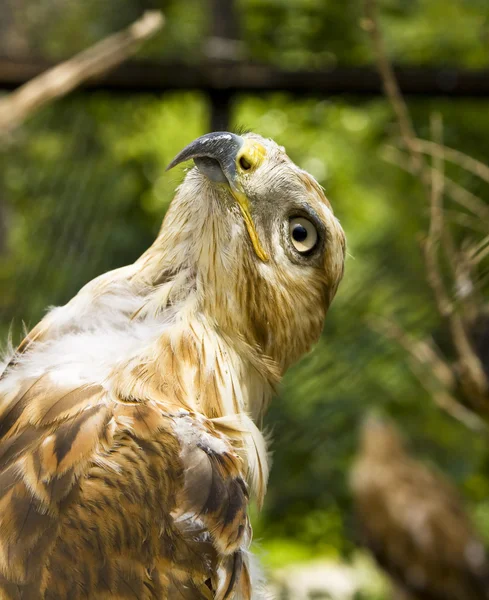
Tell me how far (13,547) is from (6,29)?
300 centimetres

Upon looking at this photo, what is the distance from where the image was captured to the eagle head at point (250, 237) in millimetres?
1371

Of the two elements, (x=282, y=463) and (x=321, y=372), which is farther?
(x=282, y=463)

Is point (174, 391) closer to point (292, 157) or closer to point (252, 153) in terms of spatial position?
point (252, 153)

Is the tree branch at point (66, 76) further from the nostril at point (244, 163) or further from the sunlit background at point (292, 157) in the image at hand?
the nostril at point (244, 163)

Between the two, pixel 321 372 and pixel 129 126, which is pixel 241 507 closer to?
pixel 321 372

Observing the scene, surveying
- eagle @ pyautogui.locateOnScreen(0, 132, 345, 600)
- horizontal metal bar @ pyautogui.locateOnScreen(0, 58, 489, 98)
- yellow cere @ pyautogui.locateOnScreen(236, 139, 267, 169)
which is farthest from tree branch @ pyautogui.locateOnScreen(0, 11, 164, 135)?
yellow cere @ pyautogui.locateOnScreen(236, 139, 267, 169)

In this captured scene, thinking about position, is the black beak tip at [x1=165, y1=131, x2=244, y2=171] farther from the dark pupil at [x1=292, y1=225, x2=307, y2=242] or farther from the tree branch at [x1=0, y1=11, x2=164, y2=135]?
the tree branch at [x1=0, y1=11, x2=164, y2=135]

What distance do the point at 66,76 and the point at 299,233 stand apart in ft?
3.73

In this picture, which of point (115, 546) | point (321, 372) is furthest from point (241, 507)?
point (321, 372)

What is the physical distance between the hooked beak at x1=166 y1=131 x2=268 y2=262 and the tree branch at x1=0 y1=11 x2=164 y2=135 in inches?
33.9

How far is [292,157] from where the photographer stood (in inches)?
123

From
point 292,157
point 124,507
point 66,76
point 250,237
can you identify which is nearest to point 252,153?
point 250,237

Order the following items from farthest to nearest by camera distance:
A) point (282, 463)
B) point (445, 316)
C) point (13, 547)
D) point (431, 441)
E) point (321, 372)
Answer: point (431, 441) → point (282, 463) → point (321, 372) → point (445, 316) → point (13, 547)

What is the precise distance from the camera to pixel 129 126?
3268 mm
